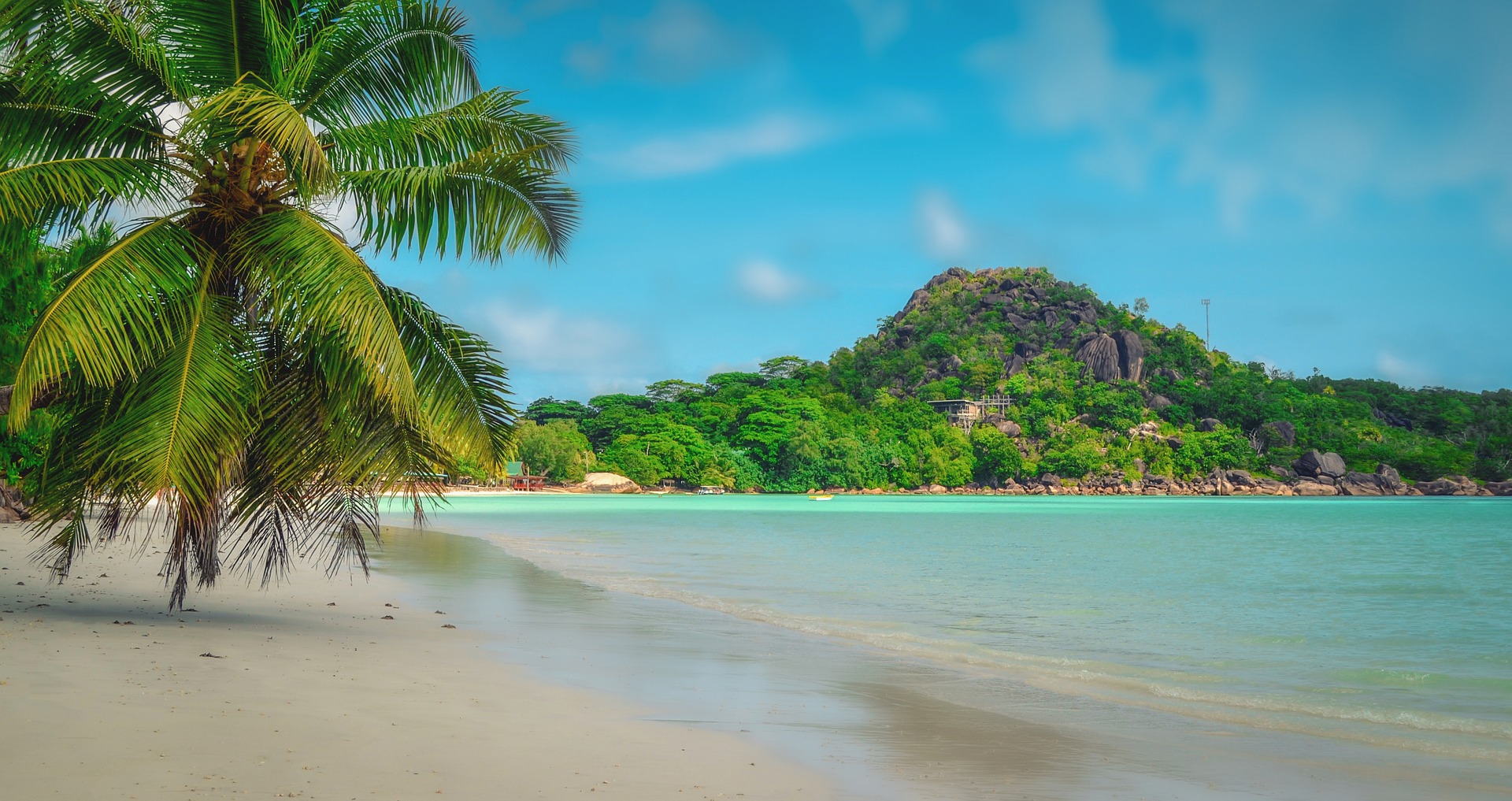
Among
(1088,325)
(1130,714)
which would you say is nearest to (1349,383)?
(1088,325)

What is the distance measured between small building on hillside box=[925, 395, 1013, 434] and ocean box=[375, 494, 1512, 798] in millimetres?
104387

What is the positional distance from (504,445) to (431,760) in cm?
430

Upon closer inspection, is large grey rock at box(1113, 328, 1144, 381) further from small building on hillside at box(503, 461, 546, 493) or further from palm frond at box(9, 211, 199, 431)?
palm frond at box(9, 211, 199, 431)

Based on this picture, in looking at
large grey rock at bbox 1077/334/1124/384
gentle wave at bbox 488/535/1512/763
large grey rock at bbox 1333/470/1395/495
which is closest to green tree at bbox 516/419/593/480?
large grey rock at bbox 1077/334/1124/384

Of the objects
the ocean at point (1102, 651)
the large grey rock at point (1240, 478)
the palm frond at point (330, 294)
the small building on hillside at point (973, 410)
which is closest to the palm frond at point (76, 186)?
the palm frond at point (330, 294)

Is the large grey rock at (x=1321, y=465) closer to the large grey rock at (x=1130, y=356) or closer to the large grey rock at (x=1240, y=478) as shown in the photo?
the large grey rock at (x=1240, y=478)

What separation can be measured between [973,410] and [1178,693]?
126887mm

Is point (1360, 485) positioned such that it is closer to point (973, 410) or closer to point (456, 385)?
point (973, 410)

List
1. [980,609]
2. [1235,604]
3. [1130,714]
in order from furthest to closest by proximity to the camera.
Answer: [1235,604] → [980,609] → [1130,714]

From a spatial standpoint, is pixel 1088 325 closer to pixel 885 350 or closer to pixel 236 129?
pixel 885 350

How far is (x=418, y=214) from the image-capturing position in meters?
9.27

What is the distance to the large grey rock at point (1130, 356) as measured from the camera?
435 ft

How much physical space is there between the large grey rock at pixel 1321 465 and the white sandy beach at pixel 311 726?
131384 millimetres

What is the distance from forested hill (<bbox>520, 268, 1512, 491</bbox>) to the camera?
392 ft
